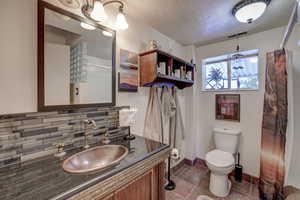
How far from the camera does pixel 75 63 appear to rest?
1.09m

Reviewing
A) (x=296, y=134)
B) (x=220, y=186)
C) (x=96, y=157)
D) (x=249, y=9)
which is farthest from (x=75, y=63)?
(x=296, y=134)

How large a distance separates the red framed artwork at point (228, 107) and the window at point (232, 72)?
0.52 ft

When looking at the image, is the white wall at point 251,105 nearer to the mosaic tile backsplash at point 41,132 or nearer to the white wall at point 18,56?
the mosaic tile backsplash at point 41,132

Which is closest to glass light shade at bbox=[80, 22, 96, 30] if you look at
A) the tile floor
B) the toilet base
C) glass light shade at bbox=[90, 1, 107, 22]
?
glass light shade at bbox=[90, 1, 107, 22]

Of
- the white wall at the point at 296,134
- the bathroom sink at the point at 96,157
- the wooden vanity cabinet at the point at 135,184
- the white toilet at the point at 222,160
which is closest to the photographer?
the wooden vanity cabinet at the point at 135,184

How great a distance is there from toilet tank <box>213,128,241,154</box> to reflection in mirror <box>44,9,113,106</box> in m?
1.80

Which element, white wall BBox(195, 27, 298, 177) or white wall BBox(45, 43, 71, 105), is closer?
white wall BBox(45, 43, 71, 105)

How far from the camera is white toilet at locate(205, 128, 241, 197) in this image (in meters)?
1.69

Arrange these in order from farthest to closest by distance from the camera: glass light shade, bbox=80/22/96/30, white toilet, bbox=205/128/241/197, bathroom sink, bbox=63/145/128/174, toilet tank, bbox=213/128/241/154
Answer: toilet tank, bbox=213/128/241/154, white toilet, bbox=205/128/241/197, glass light shade, bbox=80/22/96/30, bathroom sink, bbox=63/145/128/174

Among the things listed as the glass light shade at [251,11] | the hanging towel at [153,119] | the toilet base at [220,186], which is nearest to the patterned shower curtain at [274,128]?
the toilet base at [220,186]

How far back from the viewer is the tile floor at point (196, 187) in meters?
1.72

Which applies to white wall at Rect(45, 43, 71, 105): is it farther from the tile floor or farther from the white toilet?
the white toilet

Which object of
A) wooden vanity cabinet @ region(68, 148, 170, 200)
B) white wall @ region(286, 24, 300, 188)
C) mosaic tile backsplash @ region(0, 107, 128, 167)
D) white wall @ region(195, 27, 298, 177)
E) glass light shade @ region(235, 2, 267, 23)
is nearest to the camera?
wooden vanity cabinet @ region(68, 148, 170, 200)

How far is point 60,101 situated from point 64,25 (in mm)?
598
